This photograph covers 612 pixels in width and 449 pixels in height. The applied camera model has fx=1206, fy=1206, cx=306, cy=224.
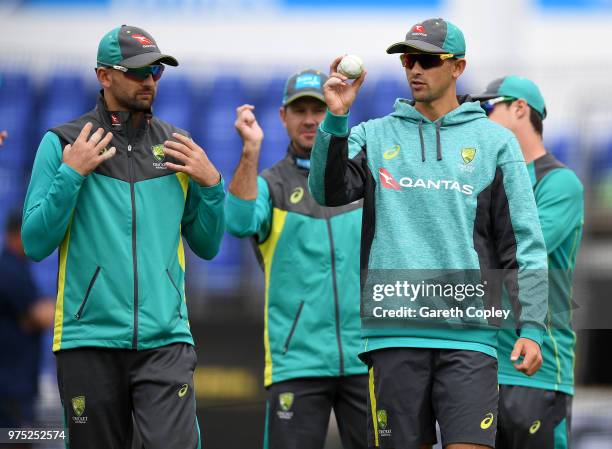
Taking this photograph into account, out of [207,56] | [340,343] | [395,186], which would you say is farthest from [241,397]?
[207,56]

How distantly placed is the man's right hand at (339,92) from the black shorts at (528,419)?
1.95 meters

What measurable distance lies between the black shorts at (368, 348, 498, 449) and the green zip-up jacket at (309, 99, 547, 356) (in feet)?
0.20

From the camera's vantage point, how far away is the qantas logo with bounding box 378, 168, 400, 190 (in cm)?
498

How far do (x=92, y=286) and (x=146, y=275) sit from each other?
23cm

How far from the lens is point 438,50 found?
5070 mm

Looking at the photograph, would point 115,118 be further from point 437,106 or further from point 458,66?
point 458,66

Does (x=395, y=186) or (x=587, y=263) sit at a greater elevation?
(x=395, y=186)

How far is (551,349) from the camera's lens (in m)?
6.09

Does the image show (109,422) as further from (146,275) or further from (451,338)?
(451,338)

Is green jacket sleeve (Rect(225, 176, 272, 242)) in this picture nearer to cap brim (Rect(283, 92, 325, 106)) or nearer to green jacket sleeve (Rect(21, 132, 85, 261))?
cap brim (Rect(283, 92, 325, 106))

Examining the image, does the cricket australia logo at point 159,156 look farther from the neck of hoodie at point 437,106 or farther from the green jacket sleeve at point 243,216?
the neck of hoodie at point 437,106

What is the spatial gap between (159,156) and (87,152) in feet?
1.22

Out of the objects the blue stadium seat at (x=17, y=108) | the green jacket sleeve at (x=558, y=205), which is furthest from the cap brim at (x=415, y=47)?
the blue stadium seat at (x=17, y=108)

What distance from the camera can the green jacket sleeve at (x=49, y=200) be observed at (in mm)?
4984
